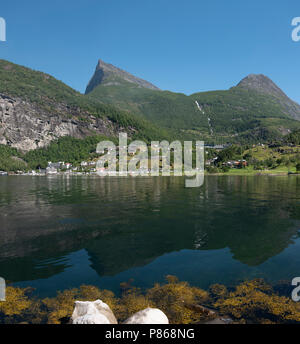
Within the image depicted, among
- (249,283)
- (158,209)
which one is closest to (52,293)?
(249,283)

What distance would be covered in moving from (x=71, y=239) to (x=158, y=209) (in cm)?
2161

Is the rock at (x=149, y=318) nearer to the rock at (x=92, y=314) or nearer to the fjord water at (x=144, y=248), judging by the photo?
the rock at (x=92, y=314)

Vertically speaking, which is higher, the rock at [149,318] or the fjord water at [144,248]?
the rock at [149,318]

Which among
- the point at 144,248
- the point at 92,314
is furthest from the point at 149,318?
the point at 144,248

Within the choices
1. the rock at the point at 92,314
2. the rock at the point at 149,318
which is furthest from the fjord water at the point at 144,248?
the rock at the point at 149,318

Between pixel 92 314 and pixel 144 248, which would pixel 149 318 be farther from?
pixel 144 248

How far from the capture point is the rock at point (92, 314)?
37.3 feet

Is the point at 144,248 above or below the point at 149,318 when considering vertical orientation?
below

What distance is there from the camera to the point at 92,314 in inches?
457

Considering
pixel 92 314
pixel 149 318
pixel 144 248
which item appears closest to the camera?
pixel 149 318

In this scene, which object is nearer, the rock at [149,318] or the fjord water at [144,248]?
the rock at [149,318]

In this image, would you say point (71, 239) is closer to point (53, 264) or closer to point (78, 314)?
point (53, 264)

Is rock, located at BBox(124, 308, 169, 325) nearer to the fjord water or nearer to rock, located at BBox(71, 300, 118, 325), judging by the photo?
rock, located at BBox(71, 300, 118, 325)

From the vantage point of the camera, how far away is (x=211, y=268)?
20.6 metres
